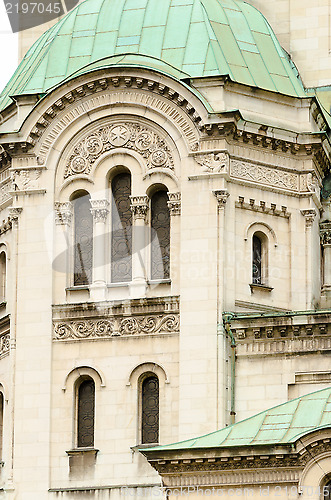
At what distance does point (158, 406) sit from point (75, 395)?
2460 millimetres

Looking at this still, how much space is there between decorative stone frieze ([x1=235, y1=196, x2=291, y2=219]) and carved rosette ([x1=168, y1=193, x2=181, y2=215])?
170 centimetres

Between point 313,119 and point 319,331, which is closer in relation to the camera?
point 319,331

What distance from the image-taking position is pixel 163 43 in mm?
51906

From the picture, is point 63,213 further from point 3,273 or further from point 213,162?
point 213,162

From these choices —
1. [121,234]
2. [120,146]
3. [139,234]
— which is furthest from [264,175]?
[121,234]

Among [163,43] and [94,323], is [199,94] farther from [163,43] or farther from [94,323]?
[94,323]

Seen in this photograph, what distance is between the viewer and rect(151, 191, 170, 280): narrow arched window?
49.8 metres

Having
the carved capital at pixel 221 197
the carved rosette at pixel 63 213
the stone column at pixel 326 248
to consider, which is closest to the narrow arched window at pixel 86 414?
the carved rosette at pixel 63 213

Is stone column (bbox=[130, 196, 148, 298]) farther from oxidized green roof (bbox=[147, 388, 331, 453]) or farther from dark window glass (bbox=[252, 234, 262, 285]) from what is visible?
oxidized green roof (bbox=[147, 388, 331, 453])

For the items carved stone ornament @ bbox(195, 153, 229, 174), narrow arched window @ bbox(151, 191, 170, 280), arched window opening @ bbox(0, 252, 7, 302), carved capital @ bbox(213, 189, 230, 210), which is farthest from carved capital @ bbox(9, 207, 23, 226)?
carved capital @ bbox(213, 189, 230, 210)

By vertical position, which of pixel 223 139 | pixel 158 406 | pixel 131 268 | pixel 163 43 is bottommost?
pixel 158 406

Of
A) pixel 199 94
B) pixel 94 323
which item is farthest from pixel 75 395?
pixel 199 94

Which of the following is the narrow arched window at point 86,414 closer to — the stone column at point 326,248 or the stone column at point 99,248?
the stone column at point 99,248

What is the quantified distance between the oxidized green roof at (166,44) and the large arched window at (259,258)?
4.58 m
